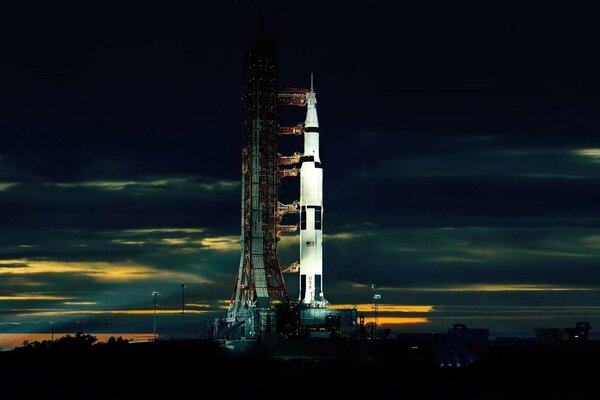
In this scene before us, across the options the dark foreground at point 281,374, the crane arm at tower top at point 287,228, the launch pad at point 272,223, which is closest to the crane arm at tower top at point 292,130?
the launch pad at point 272,223

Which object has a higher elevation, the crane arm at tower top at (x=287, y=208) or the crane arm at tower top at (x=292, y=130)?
the crane arm at tower top at (x=292, y=130)

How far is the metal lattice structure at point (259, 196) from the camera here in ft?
446

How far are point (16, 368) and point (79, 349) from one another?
1594 cm

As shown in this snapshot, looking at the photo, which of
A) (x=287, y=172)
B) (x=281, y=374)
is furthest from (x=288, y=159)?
(x=281, y=374)

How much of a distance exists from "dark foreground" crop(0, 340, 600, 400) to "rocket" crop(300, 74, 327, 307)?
591cm

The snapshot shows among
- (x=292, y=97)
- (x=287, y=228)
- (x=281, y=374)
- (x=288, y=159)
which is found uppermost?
(x=292, y=97)

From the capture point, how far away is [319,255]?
459 ft

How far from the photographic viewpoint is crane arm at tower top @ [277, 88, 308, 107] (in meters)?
141

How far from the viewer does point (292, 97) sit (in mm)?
141500

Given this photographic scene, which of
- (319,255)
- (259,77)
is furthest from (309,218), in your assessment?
(259,77)

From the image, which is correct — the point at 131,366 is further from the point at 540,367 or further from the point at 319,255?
the point at 540,367

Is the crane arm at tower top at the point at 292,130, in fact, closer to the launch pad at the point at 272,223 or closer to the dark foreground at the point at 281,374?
the launch pad at the point at 272,223

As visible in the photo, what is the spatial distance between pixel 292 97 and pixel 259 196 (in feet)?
36.1

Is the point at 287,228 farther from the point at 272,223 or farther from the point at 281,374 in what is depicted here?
the point at 281,374
